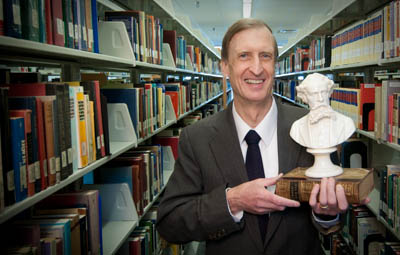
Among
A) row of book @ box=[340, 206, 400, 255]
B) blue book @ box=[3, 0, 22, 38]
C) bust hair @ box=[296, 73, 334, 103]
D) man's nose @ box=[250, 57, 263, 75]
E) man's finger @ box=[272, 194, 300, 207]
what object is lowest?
row of book @ box=[340, 206, 400, 255]

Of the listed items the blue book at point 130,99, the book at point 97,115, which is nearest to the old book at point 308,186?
the book at point 97,115

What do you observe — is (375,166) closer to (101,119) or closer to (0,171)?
(101,119)

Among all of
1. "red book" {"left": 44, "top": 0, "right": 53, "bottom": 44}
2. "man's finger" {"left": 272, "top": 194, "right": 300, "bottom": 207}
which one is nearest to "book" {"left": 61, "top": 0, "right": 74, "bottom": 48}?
"red book" {"left": 44, "top": 0, "right": 53, "bottom": 44}

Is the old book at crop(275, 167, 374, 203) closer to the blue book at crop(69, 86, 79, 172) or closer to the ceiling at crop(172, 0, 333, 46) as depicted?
the blue book at crop(69, 86, 79, 172)

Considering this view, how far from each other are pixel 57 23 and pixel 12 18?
0.27 metres

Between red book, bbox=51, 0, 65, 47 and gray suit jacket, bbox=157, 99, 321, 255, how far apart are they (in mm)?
572

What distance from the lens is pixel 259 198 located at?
109 cm

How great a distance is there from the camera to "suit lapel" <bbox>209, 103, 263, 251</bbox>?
124cm

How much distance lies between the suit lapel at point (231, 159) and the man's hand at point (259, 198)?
11 cm

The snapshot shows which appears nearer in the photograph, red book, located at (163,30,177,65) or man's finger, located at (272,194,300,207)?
man's finger, located at (272,194,300,207)

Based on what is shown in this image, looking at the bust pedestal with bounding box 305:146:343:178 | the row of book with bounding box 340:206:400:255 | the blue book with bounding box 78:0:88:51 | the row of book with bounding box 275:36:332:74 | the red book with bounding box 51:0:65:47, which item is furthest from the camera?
the row of book with bounding box 275:36:332:74

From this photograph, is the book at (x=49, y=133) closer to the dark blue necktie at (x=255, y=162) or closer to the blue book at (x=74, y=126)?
the blue book at (x=74, y=126)

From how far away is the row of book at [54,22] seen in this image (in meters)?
1.06

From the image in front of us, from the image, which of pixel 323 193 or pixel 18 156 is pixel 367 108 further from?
pixel 18 156
